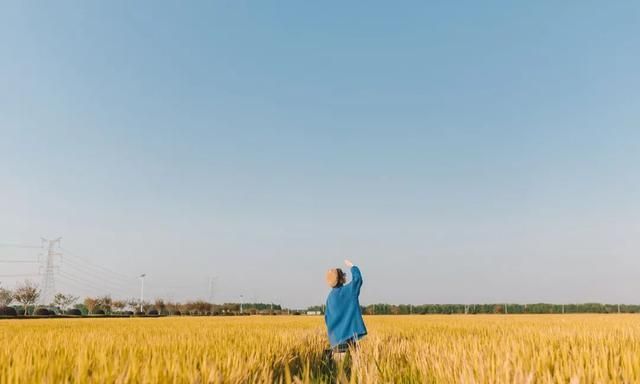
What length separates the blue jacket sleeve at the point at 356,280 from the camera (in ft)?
25.5

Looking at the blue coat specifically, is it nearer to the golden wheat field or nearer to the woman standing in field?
the woman standing in field

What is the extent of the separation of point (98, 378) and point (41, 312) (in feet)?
203

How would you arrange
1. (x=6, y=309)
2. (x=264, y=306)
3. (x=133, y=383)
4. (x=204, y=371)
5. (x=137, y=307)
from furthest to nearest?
(x=264, y=306) → (x=137, y=307) → (x=6, y=309) → (x=204, y=371) → (x=133, y=383)

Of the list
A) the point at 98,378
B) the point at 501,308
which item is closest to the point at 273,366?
the point at 98,378

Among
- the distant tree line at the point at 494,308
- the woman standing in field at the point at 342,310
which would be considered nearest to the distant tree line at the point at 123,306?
the distant tree line at the point at 494,308

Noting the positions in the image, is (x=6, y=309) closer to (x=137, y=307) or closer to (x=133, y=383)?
(x=137, y=307)

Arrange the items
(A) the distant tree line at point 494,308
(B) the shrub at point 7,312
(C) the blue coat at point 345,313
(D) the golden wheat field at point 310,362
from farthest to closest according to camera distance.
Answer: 1. (A) the distant tree line at point 494,308
2. (B) the shrub at point 7,312
3. (C) the blue coat at point 345,313
4. (D) the golden wheat field at point 310,362

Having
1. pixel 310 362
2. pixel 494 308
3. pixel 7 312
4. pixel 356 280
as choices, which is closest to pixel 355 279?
pixel 356 280


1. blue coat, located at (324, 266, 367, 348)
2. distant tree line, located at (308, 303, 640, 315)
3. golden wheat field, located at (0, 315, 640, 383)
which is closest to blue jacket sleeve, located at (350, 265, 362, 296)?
blue coat, located at (324, 266, 367, 348)

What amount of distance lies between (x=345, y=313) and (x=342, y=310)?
6 centimetres

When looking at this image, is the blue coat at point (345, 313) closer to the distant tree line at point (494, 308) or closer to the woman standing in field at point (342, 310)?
the woman standing in field at point (342, 310)

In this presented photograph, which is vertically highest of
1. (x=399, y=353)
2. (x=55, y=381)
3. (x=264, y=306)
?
(x=55, y=381)

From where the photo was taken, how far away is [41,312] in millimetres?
56281

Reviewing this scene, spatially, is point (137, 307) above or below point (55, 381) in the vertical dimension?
below
